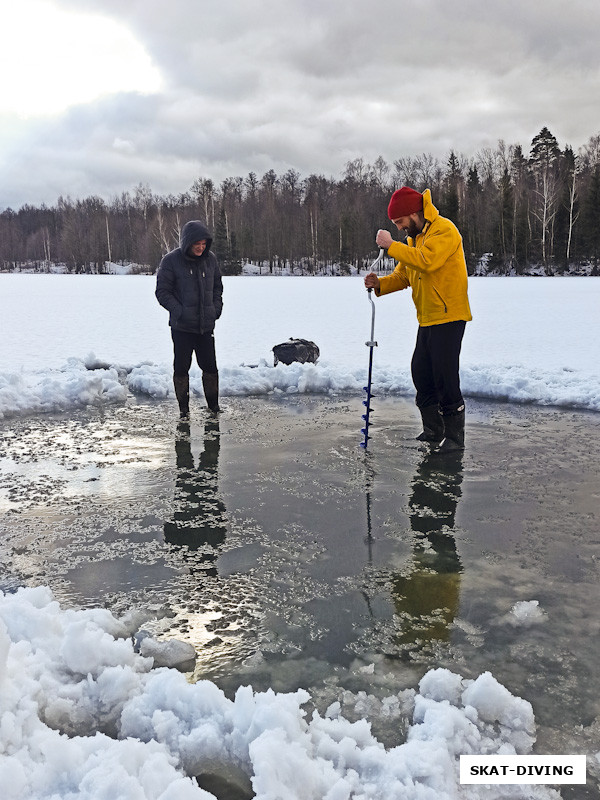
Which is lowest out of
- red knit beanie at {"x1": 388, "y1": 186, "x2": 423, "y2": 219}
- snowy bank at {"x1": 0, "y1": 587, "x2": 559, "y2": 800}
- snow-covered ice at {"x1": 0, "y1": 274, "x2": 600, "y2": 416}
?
snowy bank at {"x1": 0, "y1": 587, "x2": 559, "y2": 800}

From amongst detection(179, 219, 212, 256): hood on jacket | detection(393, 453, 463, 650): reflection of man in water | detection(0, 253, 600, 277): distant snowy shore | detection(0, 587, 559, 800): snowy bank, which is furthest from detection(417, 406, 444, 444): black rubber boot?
detection(0, 253, 600, 277): distant snowy shore

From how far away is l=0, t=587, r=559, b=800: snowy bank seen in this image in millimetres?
1814

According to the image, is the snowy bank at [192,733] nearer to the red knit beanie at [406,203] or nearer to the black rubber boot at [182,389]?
the red knit beanie at [406,203]

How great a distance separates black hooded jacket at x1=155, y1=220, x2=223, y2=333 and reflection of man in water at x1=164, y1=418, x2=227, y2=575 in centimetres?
149

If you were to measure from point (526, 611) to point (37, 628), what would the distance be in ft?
6.70

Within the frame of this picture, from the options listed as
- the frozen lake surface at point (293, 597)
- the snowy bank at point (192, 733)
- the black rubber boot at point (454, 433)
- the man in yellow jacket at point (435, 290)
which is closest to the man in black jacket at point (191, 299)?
the frozen lake surface at point (293, 597)

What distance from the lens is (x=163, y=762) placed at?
6.06 feet

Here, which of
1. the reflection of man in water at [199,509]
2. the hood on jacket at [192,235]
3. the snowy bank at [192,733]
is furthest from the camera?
the hood on jacket at [192,235]

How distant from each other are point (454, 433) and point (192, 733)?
365 cm

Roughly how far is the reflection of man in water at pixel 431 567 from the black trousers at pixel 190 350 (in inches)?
112

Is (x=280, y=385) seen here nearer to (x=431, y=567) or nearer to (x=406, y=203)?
(x=406, y=203)

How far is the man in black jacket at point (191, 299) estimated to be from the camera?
6.32 m

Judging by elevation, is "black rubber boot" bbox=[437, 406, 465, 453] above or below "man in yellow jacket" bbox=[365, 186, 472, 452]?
below

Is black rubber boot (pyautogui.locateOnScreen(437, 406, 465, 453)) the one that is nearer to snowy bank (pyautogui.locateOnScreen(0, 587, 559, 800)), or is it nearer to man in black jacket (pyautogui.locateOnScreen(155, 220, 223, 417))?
man in black jacket (pyautogui.locateOnScreen(155, 220, 223, 417))
